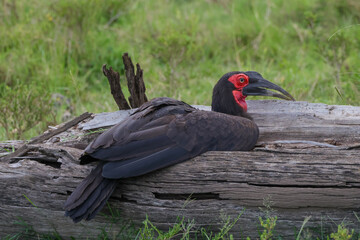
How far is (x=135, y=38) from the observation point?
7.00 metres

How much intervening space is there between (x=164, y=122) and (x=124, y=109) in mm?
842

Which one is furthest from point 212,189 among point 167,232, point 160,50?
point 160,50

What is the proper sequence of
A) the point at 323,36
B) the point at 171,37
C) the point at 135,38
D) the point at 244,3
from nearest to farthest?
the point at 171,37 < the point at 323,36 < the point at 135,38 < the point at 244,3

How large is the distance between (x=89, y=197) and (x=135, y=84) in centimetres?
136

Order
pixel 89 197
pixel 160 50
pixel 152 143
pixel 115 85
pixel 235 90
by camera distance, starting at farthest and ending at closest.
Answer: pixel 160 50 → pixel 115 85 → pixel 235 90 → pixel 152 143 → pixel 89 197

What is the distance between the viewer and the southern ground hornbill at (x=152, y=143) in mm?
3107

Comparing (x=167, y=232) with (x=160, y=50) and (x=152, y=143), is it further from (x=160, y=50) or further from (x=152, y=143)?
(x=160, y=50)

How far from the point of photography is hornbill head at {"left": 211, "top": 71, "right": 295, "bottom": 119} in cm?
395

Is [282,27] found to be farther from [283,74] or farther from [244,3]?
[283,74]

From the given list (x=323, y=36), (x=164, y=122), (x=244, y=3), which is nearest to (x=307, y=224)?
(x=164, y=122)

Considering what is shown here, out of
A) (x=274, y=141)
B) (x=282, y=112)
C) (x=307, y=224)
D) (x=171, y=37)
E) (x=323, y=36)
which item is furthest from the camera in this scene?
(x=323, y=36)

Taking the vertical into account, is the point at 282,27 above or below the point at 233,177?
above

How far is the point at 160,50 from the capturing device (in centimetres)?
604

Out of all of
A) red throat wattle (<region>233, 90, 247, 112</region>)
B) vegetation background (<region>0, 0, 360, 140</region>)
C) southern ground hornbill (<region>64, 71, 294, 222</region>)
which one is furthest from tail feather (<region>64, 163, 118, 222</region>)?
vegetation background (<region>0, 0, 360, 140</region>)
